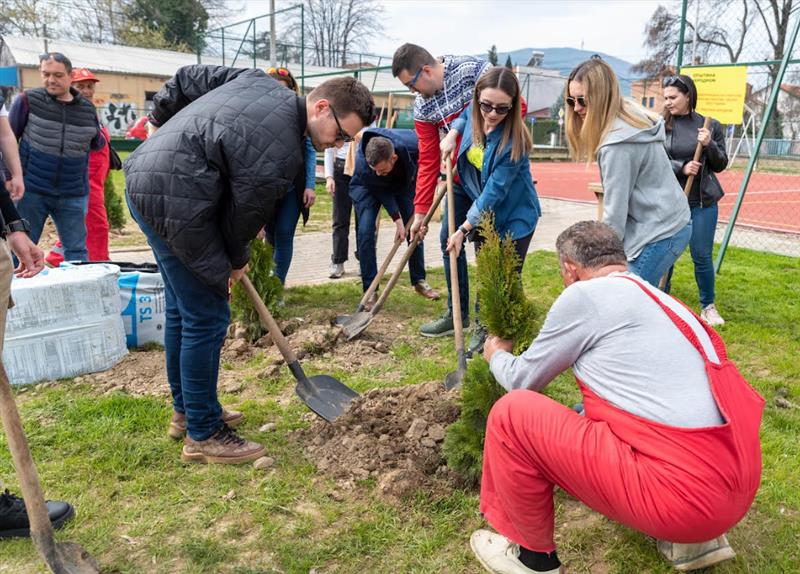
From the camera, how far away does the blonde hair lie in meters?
3.01

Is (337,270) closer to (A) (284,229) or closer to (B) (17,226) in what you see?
(A) (284,229)

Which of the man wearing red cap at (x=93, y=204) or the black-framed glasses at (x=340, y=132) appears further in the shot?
the man wearing red cap at (x=93, y=204)

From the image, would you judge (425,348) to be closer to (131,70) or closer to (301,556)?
(301,556)

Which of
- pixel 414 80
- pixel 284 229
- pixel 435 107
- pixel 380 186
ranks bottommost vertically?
pixel 284 229

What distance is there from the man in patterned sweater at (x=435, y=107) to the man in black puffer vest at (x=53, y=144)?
2641 millimetres

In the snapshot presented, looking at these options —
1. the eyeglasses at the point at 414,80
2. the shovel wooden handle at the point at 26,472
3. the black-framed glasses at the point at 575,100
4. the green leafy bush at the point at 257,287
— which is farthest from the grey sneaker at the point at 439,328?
the shovel wooden handle at the point at 26,472

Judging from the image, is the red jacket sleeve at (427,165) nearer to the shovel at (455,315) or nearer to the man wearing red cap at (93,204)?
the shovel at (455,315)

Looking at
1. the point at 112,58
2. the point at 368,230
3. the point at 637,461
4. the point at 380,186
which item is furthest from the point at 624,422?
the point at 112,58

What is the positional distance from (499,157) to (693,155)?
222cm

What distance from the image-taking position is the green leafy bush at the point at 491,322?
8.97ft

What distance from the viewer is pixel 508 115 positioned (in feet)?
12.4

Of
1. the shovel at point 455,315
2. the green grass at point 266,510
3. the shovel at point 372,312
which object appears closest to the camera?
Answer: the green grass at point 266,510

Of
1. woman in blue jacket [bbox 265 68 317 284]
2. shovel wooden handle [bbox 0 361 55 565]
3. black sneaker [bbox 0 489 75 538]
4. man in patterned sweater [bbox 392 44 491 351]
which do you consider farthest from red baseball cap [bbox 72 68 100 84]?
shovel wooden handle [bbox 0 361 55 565]

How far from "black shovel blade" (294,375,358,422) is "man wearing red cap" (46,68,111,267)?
11.3ft
